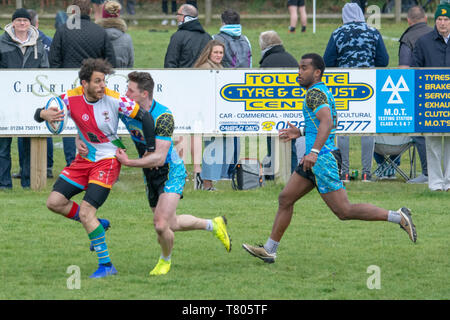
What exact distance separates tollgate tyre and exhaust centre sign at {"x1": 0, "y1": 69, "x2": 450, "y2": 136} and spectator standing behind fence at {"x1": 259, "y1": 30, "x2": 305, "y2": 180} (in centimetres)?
40

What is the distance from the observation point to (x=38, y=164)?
13.9 metres

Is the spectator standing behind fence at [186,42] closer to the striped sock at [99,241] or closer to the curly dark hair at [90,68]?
the curly dark hair at [90,68]

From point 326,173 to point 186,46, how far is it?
17.8 feet

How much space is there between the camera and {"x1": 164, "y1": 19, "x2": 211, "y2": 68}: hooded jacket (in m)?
14.3

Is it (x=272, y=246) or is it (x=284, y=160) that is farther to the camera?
(x=284, y=160)

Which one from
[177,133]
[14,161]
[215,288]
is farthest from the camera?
[14,161]

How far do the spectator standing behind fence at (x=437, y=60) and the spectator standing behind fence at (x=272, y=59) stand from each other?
Answer: 1759 millimetres

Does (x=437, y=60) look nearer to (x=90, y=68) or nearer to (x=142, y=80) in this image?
(x=142, y=80)

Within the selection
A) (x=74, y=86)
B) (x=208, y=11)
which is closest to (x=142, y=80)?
(x=74, y=86)
